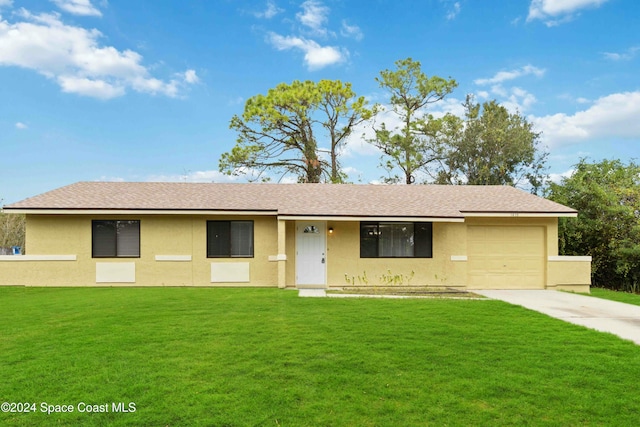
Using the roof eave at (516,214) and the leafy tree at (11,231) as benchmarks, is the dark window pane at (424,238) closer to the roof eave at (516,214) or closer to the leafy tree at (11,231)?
the roof eave at (516,214)

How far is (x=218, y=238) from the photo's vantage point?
14.3 metres

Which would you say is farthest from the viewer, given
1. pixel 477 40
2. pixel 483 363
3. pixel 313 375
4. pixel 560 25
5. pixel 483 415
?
pixel 477 40

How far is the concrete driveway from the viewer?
816cm

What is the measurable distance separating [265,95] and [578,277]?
23.2m

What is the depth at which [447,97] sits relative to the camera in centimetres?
3102

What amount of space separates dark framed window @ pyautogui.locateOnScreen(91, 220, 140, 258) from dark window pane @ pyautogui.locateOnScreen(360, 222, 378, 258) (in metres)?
7.78

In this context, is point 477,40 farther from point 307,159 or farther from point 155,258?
point 155,258

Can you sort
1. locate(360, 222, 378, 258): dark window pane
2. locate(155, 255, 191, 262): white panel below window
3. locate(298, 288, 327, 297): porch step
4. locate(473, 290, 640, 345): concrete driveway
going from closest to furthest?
1. locate(473, 290, 640, 345): concrete driveway
2. locate(298, 288, 327, 297): porch step
3. locate(155, 255, 191, 262): white panel below window
4. locate(360, 222, 378, 258): dark window pane

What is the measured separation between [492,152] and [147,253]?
24469mm

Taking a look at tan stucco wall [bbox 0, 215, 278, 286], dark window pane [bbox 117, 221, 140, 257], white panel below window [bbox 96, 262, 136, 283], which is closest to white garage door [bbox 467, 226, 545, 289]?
tan stucco wall [bbox 0, 215, 278, 286]

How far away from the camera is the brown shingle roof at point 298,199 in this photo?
13945 mm

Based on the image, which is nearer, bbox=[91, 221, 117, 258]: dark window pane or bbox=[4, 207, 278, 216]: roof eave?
bbox=[4, 207, 278, 216]: roof eave

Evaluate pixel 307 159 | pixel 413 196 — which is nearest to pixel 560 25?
pixel 413 196

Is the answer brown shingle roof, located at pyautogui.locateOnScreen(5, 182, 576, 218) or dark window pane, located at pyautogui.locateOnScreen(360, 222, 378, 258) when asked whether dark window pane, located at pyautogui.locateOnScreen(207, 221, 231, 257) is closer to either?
brown shingle roof, located at pyautogui.locateOnScreen(5, 182, 576, 218)
